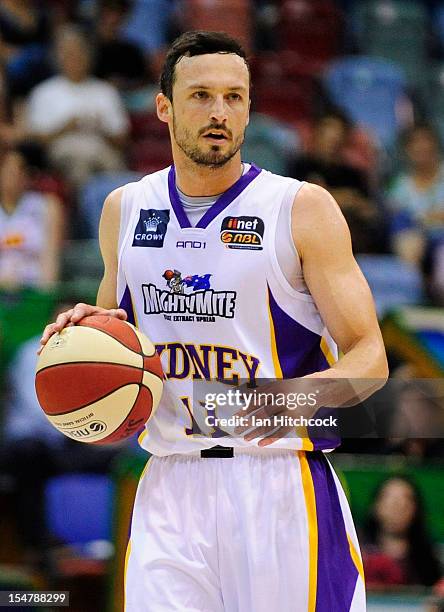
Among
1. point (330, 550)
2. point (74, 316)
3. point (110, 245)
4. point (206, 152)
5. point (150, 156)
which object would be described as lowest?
point (330, 550)

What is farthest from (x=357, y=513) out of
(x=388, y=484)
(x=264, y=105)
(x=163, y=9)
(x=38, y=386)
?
(x=163, y=9)

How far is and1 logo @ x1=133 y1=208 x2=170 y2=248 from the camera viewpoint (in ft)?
13.4

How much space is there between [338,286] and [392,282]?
4669 mm

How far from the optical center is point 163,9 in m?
11.3

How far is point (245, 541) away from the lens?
3746mm

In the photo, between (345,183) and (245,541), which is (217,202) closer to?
(245,541)

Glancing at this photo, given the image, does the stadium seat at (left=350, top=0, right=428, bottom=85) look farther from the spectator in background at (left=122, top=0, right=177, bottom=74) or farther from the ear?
the ear

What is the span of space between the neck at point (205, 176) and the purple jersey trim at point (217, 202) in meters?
0.03

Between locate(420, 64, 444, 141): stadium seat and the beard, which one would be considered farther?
locate(420, 64, 444, 141): stadium seat

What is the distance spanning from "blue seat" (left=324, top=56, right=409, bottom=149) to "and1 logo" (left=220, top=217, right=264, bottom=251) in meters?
7.16

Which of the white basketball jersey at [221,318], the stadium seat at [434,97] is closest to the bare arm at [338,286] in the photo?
the white basketball jersey at [221,318]

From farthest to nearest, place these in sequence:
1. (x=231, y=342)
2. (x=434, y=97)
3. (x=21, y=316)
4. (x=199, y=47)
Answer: (x=434, y=97) < (x=21, y=316) < (x=199, y=47) < (x=231, y=342)

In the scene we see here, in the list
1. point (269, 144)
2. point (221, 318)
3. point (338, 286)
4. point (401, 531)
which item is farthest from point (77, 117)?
point (338, 286)

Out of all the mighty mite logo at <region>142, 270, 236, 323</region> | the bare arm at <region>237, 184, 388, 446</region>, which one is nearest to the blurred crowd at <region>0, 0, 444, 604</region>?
the bare arm at <region>237, 184, 388, 446</region>
